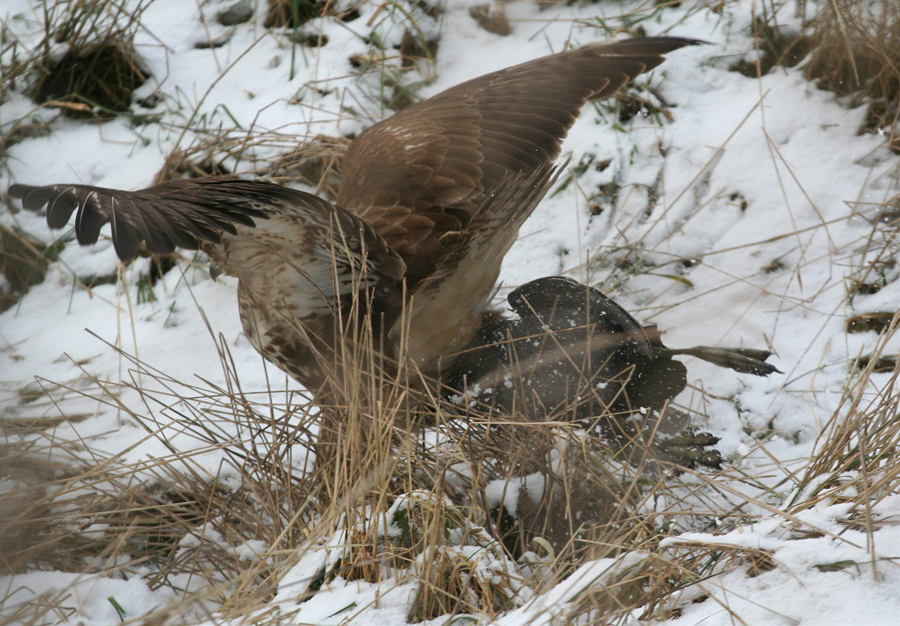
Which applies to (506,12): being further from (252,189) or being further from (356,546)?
(356,546)

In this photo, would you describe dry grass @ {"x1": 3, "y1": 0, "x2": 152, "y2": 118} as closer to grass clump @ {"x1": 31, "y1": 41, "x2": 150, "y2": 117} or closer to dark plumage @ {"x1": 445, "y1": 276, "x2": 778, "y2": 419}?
grass clump @ {"x1": 31, "y1": 41, "x2": 150, "y2": 117}

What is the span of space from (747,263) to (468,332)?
3.37 ft

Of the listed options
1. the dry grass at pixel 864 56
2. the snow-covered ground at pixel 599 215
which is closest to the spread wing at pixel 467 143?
the snow-covered ground at pixel 599 215

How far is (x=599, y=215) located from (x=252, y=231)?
165 centimetres

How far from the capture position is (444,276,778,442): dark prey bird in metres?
2.09

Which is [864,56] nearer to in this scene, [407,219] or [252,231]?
[407,219]

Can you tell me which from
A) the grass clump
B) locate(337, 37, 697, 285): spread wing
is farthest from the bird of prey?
the grass clump

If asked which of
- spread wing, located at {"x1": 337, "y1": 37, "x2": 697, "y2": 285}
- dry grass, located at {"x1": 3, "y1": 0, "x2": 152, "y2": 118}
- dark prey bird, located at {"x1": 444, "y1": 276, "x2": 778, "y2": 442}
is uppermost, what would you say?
dry grass, located at {"x1": 3, "y1": 0, "x2": 152, "y2": 118}

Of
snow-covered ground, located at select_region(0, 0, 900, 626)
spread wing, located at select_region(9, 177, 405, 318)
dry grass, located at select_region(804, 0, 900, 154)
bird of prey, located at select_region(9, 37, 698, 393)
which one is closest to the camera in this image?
spread wing, located at select_region(9, 177, 405, 318)

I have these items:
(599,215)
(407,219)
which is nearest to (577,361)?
(407,219)

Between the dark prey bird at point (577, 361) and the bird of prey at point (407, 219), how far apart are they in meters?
0.16

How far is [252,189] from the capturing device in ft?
4.59

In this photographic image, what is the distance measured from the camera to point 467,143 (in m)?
2.12

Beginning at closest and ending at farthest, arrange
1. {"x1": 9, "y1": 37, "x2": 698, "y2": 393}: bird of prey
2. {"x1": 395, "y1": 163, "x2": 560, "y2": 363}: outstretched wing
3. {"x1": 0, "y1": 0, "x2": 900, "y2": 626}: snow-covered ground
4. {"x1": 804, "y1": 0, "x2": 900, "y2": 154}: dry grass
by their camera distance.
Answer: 1. {"x1": 9, "y1": 37, "x2": 698, "y2": 393}: bird of prey
2. {"x1": 395, "y1": 163, "x2": 560, "y2": 363}: outstretched wing
3. {"x1": 0, "y1": 0, "x2": 900, "y2": 626}: snow-covered ground
4. {"x1": 804, "y1": 0, "x2": 900, "y2": 154}: dry grass
